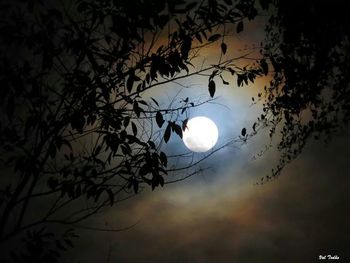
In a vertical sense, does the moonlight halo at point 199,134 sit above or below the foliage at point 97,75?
above

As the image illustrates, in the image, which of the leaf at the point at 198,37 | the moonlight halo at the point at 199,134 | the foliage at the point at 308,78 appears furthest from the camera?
the foliage at the point at 308,78

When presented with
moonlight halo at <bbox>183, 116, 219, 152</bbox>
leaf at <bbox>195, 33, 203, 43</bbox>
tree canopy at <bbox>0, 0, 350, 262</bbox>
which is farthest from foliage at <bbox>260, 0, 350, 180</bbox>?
leaf at <bbox>195, 33, 203, 43</bbox>

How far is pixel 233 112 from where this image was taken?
4027 mm

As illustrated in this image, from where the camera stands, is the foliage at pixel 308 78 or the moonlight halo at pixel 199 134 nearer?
the moonlight halo at pixel 199 134

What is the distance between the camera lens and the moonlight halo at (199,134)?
3.46m

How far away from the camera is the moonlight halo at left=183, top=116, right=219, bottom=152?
136 inches

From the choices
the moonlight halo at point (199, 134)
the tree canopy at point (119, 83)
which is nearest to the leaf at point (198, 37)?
the tree canopy at point (119, 83)

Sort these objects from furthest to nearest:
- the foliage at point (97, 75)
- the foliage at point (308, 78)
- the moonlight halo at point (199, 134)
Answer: the foliage at point (308, 78) → the moonlight halo at point (199, 134) → the foliage at point (97, 75)

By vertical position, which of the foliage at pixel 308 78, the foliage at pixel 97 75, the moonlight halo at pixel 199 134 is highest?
the foliage at pixel 308 78

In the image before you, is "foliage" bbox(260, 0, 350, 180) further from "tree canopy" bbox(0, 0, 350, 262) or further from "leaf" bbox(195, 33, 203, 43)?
"leaf" bbox(195, 33, 203, 43)

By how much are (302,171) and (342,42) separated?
4.78 ft

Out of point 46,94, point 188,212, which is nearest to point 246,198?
point 188,212

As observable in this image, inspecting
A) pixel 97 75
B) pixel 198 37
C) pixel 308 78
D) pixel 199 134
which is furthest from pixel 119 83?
pixel 308 78

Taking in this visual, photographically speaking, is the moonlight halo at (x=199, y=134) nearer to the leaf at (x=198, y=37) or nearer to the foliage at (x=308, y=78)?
the foliage at (x=308, y=78)
